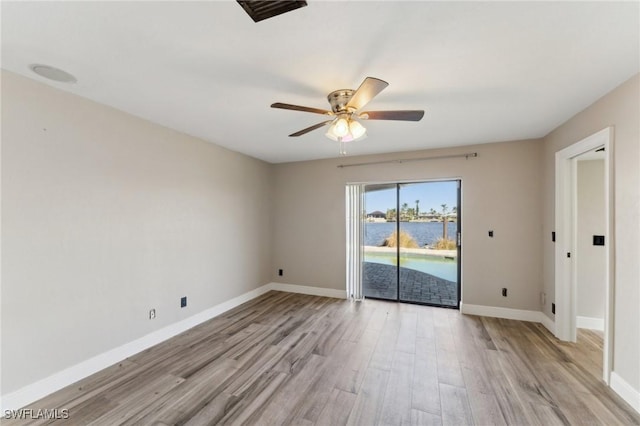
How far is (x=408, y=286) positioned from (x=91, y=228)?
4271mm

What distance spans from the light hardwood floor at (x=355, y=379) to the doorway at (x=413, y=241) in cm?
94

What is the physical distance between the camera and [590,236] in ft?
10.7

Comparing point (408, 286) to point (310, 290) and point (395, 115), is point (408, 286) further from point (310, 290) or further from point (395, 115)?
point (395, 115)

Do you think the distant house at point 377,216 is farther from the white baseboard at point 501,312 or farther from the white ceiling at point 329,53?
the white ceiling at point 329,53

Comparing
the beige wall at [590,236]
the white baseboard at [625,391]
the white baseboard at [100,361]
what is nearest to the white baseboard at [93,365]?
the white baseboard at [100,361]

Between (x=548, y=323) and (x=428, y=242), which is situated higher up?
(x=428, y=242)

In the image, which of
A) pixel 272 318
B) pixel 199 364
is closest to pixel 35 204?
pixel 199 364

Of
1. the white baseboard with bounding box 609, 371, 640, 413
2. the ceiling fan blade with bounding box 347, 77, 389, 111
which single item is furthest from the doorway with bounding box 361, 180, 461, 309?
the ceiling fan blade with bounding box 347, 77, 389, 111

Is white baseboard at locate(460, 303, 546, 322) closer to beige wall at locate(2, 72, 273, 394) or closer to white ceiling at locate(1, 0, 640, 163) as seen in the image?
white ceiling at locate(1, 0, 640, 163)

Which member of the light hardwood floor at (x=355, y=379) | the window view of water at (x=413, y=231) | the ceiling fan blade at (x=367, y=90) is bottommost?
the light hardwood floor at (x=355, y=379)

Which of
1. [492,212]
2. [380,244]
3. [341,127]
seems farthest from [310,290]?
[341,127]

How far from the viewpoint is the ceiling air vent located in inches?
46.4

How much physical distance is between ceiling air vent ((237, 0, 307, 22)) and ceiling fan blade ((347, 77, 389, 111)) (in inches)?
20.8

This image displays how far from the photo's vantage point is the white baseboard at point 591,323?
3.19m
